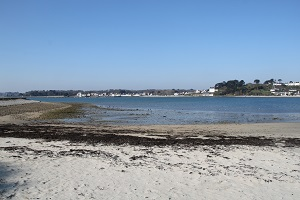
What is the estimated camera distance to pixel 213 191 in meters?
8.12

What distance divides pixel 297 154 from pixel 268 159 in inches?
73.7

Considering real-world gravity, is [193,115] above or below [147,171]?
below

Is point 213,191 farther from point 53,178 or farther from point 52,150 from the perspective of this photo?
point 52,150

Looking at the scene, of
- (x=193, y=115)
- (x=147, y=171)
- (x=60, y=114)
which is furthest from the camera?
(x=60, y=114)

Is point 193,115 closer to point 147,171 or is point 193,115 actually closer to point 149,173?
point 147,171

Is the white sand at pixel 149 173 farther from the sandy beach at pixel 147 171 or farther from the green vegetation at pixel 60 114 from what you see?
the green vegetation at pixel 60 114

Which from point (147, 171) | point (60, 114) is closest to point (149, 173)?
point (147, 171)

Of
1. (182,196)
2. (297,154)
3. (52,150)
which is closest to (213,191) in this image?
(182,196)

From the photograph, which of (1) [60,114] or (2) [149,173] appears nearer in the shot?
(2) [149,173]

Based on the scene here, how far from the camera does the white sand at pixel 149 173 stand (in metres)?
7.86

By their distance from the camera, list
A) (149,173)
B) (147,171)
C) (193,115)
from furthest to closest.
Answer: (193,115) → (147,171) → (149,173)

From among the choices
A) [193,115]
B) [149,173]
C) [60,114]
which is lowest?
[193,115]

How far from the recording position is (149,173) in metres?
9.68

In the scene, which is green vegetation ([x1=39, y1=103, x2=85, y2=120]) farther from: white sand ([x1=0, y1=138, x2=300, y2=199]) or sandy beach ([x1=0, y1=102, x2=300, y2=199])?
white sand ([x1=0, y1=138, x2=300, y2=199])
